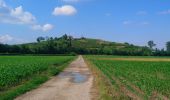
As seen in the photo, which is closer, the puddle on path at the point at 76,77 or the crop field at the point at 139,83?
the crop field at the point at 139,83

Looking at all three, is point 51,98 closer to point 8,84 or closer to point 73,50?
point 8,84

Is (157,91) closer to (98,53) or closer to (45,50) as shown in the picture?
(45,50)

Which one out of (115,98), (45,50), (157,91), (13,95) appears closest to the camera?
(115,98)

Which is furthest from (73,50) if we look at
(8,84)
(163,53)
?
(8,84)

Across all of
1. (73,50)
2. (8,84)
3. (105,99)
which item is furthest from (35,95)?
(73,50)

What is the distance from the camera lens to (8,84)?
2405cm

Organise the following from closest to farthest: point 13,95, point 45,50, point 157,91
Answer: point 13,95 → point 157,91 → point 45,50

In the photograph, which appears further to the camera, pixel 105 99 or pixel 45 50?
pixel 45 50

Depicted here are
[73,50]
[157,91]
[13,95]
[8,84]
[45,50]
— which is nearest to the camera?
[13,95]

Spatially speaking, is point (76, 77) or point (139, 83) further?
point (76, 77)

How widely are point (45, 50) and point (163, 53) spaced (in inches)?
2331

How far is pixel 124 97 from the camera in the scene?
17344 millimetres

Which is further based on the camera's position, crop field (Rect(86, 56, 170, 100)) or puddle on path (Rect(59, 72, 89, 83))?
puddle on path (Rect(59, 72, 89, 83))

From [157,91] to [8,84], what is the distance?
31.1 feet
